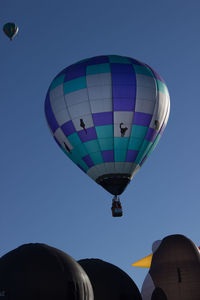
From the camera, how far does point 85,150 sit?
35.0 meters

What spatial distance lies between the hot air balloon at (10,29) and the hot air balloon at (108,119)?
31.3ft

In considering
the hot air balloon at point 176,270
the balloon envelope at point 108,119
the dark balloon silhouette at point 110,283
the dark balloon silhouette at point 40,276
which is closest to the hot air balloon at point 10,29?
the balloon envelope at point 108,119

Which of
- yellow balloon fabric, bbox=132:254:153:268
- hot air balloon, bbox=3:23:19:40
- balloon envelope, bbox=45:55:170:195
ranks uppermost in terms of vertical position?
hot air balloon, bbox=3:23:19:40

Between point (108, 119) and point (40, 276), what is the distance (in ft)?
40.6

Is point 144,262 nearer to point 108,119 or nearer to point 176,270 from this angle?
point 176,270

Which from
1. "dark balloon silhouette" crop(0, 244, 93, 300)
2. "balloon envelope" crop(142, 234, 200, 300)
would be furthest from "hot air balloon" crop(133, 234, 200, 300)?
"dark balloon silhouette" crop(0, 244, 93, 300)

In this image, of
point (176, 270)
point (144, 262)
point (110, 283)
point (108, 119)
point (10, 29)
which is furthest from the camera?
point (10, 29)

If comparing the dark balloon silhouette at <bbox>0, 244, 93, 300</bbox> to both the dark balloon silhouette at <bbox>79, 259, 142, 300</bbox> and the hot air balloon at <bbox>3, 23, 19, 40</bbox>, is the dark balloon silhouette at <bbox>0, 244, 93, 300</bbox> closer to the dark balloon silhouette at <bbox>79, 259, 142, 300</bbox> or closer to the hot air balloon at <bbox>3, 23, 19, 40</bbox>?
the dark balloon silhouette at <bbox>79, 259, 142, 300</bbox>

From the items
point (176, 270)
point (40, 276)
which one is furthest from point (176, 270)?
point (40, 276)

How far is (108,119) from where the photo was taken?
3481 cm

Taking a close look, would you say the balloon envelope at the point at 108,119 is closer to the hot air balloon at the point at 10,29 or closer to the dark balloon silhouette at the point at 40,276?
the hot air balloon at the point at 10,29

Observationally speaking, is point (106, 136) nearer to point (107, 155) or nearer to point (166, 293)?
point (107, 155)

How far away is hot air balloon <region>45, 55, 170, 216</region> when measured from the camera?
114ft

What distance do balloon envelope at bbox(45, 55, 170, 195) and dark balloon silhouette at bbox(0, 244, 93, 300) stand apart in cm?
997
